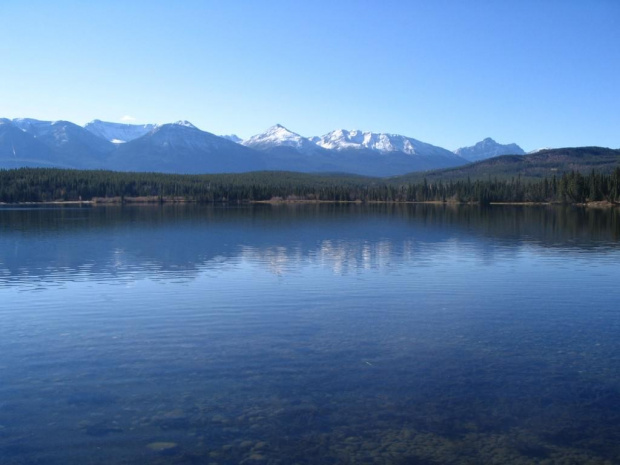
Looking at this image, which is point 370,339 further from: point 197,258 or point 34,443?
point 197,258

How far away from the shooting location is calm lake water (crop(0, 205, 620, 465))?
1307cm

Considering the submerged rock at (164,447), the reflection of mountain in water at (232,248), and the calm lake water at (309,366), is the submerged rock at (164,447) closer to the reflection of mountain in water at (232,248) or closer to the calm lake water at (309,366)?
the calm lake water at (309,366)

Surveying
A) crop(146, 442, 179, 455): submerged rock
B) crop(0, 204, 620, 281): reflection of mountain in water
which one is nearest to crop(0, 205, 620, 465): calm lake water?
crop(146, 442, 179, 455): submerged rock

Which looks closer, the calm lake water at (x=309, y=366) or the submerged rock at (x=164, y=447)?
the submerged rock at (x=164, y=447)

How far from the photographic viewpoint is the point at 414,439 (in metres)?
13.2

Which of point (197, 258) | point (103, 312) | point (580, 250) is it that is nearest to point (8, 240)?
point (197, 258)

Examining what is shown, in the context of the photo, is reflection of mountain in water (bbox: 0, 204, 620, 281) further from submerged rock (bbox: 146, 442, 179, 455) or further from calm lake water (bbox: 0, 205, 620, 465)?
submerged rock (bbox: 146, 442, 179, 455)

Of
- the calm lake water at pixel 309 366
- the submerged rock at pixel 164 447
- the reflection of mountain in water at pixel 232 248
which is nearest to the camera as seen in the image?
the submerged rock at pixel 164 447

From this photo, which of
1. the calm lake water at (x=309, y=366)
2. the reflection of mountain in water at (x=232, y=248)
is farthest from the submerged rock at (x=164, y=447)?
the reflection of mountain in water at (x=232, y=248)

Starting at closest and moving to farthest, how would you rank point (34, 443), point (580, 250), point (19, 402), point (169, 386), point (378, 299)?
point (34, 443) → point (19, 402) → point (169, 386) → point (378, 299) → point (580, 250)

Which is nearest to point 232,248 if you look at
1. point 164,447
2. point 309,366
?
point 309,366

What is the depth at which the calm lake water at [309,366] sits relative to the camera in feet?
42.9

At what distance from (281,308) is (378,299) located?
18.5ft

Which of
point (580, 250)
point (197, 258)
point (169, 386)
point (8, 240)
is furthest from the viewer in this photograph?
point (8, 240)
